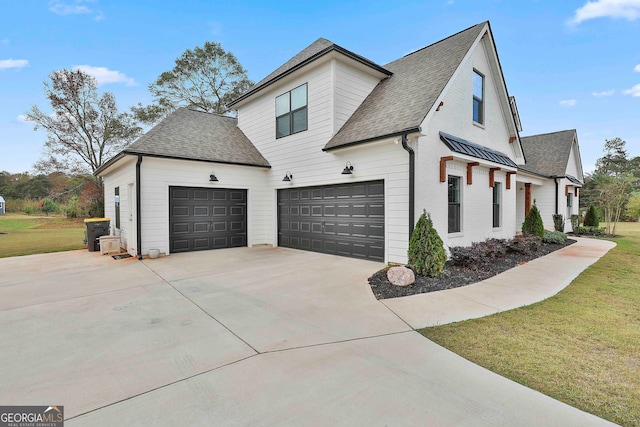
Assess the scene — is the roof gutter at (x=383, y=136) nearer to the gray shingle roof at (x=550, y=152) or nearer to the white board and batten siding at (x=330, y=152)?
the white board and batten siding at (x=330, y=152)

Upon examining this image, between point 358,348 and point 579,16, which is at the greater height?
point 579,16

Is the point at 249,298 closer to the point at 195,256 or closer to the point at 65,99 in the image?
the point at 195,256

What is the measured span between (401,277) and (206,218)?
746 cm

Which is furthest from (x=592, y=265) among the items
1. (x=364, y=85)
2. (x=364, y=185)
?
(x=364, y=85)

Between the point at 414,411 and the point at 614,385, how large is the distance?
190cm

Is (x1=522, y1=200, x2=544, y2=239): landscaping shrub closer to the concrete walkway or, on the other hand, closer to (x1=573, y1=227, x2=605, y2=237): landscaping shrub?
the concrete walkway

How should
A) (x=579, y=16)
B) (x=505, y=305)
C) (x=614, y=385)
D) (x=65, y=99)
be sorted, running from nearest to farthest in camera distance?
1. (x=614, y=385)
2. (x=505, y=305)
3. (x=579, y=16)
4. (x=65, y=99)

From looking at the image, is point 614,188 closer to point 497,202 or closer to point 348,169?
point 497,202

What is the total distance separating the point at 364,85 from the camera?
381 inches

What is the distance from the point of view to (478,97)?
970 cm

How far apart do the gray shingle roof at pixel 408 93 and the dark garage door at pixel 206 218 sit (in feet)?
14.9

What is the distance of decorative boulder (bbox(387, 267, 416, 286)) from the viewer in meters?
5.64

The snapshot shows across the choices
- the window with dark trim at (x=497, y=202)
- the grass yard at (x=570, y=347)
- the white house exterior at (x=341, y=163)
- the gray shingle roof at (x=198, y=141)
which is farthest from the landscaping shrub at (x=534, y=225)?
the gray shingle roof at (x=198, y=141)

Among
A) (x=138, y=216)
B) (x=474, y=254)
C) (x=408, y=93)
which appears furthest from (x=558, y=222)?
(x=138, y=216)
